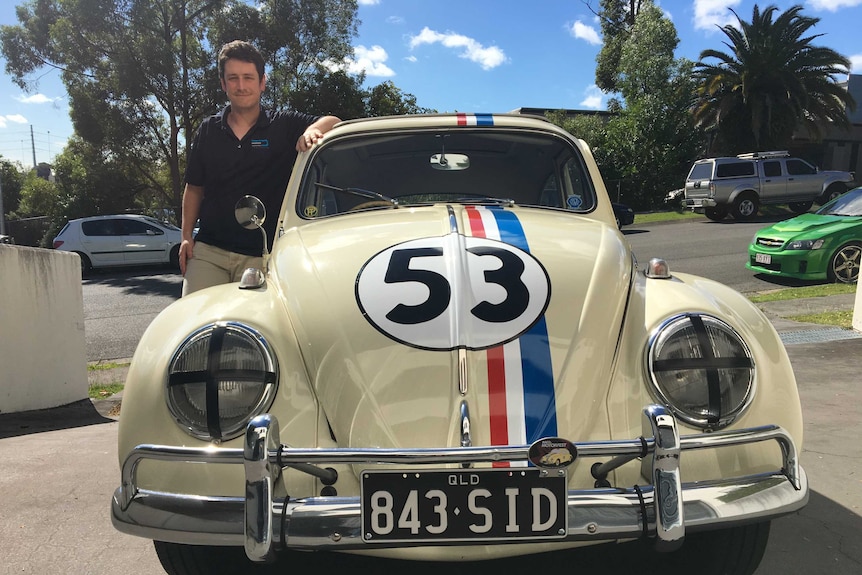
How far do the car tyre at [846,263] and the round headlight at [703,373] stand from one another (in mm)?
8604

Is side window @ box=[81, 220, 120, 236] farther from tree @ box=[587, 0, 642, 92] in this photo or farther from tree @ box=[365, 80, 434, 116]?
tree @ box=[587, 0, 642, 92]

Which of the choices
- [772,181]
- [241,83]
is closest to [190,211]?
[241,83]

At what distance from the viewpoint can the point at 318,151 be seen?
313cm

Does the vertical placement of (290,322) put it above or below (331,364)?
above

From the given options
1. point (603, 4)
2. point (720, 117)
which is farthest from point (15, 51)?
point (603, 4)

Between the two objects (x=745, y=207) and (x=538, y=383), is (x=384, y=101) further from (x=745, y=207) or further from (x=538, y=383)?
(x=538, y=383)

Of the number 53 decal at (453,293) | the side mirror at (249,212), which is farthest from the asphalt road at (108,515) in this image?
the side mirror at (249,212)

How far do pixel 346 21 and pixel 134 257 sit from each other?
1162 cm

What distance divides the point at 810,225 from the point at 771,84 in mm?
17707

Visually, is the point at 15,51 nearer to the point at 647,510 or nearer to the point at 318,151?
the point at 318,151

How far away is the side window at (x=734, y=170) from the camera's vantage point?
1870 centimetres

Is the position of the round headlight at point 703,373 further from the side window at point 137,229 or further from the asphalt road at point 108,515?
the side window at point 137,229

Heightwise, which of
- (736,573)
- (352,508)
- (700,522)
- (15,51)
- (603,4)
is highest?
(603,4)

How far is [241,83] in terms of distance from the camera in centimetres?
320
